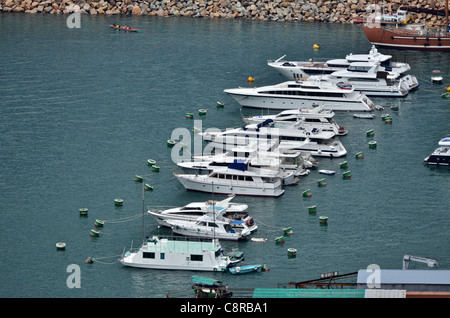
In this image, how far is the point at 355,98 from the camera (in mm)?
96375

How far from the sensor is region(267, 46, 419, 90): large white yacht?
105 meters

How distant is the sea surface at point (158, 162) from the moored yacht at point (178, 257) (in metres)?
0.74

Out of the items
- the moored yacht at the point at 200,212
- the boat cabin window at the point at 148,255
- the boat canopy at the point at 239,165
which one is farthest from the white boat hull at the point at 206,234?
the boat canopy at the point at 239,165

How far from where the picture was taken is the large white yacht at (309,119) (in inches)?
3376

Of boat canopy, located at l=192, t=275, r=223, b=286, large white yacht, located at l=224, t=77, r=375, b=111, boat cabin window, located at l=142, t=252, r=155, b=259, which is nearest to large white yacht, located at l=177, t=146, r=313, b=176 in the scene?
boat cabin window, located at l=142, t=252, r=155, b=259

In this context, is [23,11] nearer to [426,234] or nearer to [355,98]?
[355,98]

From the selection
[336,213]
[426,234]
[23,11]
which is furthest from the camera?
[23,11]

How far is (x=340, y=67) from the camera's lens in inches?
4188

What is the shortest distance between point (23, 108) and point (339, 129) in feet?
103

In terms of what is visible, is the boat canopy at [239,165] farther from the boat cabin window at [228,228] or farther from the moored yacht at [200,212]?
the boat cabin window at [228,228]

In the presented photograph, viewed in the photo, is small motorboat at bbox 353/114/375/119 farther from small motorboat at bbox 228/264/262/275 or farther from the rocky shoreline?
the rocky shoreline

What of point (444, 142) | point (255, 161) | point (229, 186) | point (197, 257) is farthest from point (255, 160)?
point (197, 257)

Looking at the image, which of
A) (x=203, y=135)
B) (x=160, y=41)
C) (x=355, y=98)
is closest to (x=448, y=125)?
(x=355, y=98)

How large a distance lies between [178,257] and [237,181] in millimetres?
14535
